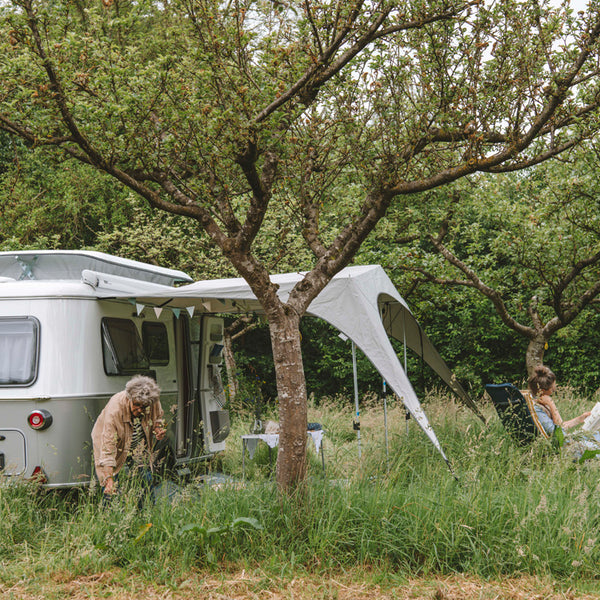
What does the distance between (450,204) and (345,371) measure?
Answer: 507 cm

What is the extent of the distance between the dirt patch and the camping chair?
2.49 meters

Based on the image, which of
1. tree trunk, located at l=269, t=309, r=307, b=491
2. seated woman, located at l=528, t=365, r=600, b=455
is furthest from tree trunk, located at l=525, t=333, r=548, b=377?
tree trunk, located at l=269, t=309, r=307, b=491

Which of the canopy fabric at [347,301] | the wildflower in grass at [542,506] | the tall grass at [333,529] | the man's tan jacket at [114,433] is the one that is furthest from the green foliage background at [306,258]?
the wildflower in grass at [542,506]

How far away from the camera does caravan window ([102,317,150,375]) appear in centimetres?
668

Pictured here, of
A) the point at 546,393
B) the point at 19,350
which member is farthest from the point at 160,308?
the point at 546,393

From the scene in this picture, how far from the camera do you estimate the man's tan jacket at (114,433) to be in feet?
18.5

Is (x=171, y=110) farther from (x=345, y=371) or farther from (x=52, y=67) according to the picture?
(x=345, y=371)

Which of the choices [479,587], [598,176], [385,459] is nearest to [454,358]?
[598,176]

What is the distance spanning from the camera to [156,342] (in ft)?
25.8

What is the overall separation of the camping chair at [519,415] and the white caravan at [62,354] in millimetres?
2994

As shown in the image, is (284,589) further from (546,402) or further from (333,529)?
(546,402)

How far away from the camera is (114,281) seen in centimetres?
667

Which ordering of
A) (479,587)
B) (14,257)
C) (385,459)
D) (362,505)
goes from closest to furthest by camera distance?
(479,587), (362,505), (385,459), (14,257)

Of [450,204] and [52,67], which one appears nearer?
[52,67]
